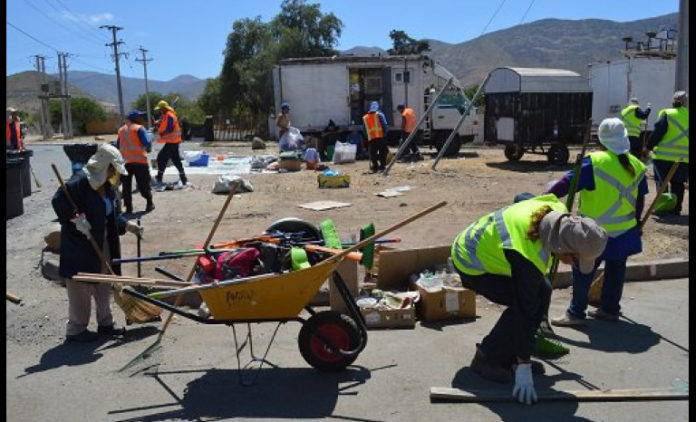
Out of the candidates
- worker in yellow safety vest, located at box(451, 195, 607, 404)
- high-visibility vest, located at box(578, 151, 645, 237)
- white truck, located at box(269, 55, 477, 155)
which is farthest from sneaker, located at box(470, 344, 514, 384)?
white truck, located at box(269, 55, 477, 155)

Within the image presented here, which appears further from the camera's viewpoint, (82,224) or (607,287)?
(607,287)

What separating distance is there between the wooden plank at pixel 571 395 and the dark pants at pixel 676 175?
5684 mm

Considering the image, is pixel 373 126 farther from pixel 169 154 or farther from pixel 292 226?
pixel 292 226

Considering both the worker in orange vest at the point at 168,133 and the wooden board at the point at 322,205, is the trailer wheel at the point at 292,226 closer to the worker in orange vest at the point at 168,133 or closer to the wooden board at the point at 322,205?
the wooden board at the point at 322,205

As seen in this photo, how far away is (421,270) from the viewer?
6.32m

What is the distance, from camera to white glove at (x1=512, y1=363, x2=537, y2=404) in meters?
3.97

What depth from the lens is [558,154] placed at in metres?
16.0

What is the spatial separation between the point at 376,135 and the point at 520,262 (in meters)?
11.3

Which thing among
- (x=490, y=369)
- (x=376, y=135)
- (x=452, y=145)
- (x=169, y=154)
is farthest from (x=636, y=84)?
(x=490, y=369)

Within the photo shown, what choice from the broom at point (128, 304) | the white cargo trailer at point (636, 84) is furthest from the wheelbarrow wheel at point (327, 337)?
the white cargo trailer at point (636, 84)

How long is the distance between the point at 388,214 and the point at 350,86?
12.1m

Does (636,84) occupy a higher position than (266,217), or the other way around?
(636,84)

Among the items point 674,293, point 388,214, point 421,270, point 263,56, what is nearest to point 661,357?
point 674,293

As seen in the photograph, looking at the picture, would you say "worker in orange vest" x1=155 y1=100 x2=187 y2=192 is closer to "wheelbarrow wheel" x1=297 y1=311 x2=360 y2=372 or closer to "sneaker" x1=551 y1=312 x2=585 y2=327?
"wheelbarrow wheel" x1=297 y1=311 x2=360 y2=372
